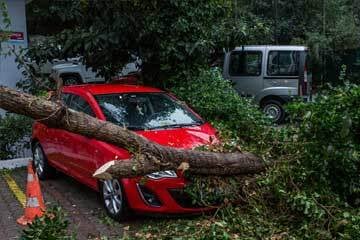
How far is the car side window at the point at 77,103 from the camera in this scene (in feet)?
22.9

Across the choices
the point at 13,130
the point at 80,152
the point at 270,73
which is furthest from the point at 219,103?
the point at 270,73

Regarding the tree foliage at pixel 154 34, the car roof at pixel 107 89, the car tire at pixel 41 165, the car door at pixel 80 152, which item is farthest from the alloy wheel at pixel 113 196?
the tree foliage at pixel 154 34

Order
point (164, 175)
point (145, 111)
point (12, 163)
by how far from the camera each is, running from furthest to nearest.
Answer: point (12, 163)
point (145, 111)
point (164, 175)

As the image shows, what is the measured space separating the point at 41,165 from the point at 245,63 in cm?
746

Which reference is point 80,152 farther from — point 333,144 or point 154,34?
point 154,34

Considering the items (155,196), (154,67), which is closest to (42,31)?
(154,67)

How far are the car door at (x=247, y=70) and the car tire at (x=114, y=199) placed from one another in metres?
8.46

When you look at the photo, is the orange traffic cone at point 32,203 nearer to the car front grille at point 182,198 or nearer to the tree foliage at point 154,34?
the car front grille at point 182,198

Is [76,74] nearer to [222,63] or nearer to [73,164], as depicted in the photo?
[222,63]

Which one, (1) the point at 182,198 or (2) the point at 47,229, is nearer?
(2) the point at 47,229

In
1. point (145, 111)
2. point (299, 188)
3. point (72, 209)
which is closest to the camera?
point (299, 188)

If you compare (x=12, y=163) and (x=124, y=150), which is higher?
(x=124, y=150)

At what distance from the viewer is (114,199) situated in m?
6.02

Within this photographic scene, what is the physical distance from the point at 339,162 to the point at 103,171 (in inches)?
87.0
